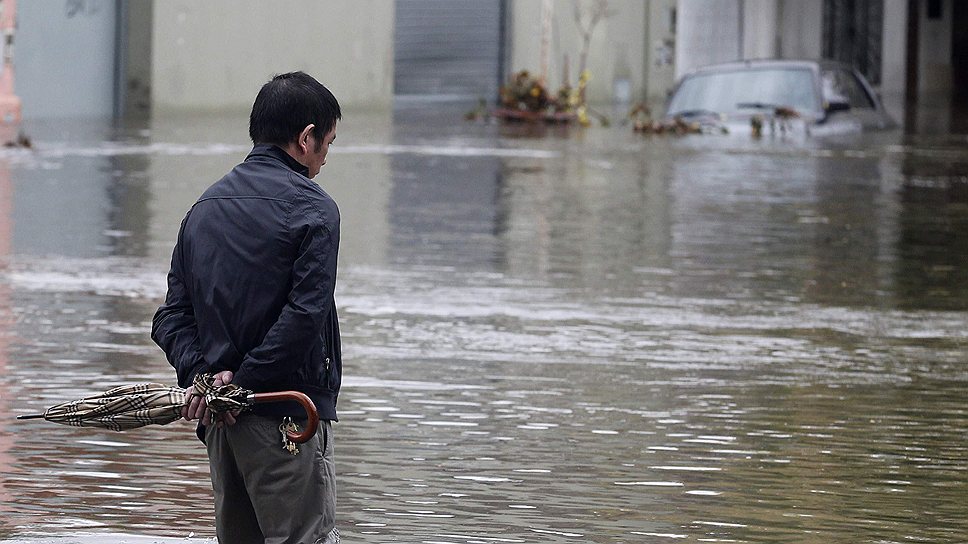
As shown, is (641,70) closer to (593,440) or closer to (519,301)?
(519,301)

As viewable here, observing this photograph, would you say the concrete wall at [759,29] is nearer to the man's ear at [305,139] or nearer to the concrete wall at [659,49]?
the concrete wall at [659,49]

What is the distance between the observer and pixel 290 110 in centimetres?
405

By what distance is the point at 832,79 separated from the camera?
22516mm

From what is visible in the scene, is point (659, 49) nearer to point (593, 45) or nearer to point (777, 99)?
point (593, 45)

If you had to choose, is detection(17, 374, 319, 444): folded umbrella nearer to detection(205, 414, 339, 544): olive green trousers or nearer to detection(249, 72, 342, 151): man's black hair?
detection(205, 414, 339, 544): olive green trousers

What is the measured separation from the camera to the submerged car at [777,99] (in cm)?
2216

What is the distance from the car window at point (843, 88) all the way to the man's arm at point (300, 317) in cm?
1870

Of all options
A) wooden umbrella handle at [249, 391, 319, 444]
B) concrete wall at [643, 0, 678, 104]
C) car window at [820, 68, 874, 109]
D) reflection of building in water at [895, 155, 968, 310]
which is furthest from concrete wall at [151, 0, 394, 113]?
wooden umbrella handle at [249, 391, 319, 444]

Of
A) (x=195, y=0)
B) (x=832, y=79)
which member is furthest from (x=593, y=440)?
(x=195, y=0)

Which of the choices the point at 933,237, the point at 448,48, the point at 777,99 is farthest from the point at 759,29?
the point at 933,237

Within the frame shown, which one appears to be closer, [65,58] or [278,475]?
[278,475]

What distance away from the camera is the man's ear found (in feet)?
13.3

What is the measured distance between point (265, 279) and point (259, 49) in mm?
26180

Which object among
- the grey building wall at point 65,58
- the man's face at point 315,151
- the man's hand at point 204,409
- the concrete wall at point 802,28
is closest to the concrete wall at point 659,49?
the concrete wall at point 802,28
